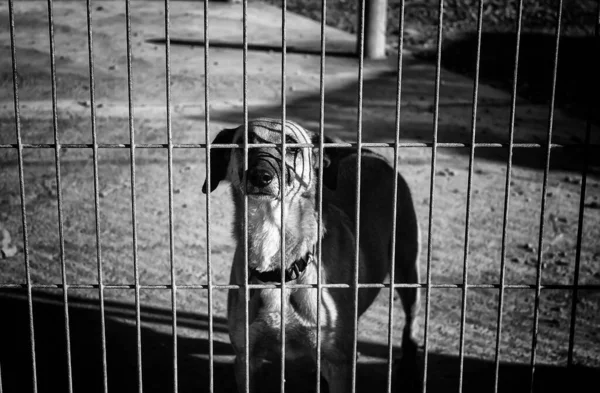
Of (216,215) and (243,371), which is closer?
(243,371)

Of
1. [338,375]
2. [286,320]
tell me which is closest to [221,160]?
[286,320]

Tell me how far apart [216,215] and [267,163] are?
366cm

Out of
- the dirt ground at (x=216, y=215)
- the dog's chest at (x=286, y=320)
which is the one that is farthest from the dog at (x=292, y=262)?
the dirt ground at (x=216, y=215)

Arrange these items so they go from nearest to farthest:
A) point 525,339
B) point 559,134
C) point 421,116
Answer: point 525,339 < point 559,134 < point 421,116

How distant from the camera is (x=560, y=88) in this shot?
Result: 11.3m

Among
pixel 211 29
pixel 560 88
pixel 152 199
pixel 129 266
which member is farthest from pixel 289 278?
pixel 211 29

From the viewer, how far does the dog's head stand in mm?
3418

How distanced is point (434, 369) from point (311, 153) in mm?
1828

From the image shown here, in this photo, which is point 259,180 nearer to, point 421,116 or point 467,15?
point 421,116

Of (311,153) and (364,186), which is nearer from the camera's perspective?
(311,153)

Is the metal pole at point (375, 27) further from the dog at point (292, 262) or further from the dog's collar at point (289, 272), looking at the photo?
the dog's collar at point (289, 272)

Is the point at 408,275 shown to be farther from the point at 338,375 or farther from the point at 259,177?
the point at 259,177

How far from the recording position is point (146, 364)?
481 centimetres

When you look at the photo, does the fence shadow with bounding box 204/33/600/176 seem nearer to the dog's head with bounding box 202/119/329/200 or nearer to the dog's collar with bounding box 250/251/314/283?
the dog's head with bounding box 202/119/329/200
